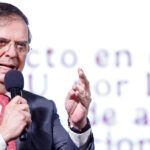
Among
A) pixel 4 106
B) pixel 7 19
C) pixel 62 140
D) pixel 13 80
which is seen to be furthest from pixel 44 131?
pixel 7 19

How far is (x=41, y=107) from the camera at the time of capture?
1.73m

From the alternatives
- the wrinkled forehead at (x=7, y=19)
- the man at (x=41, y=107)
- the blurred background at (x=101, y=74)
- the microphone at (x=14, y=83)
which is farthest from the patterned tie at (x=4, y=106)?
the blurred background at (x=101, y=74)

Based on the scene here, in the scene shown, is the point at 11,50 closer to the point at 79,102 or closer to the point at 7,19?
the point at 7,19

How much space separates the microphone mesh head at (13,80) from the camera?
52.7 inches

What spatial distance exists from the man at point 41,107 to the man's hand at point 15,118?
142mm

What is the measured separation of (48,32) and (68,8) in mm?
188

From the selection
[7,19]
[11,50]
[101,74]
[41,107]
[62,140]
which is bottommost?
[62,140]

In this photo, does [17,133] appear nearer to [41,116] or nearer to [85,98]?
[85,98]

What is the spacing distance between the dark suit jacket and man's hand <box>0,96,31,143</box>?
12.1 inches

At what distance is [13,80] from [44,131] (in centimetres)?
39

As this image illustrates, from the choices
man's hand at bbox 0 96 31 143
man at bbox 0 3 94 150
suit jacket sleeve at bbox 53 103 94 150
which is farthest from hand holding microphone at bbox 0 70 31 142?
suit jacket sleeve at bbox 53 103 94 150

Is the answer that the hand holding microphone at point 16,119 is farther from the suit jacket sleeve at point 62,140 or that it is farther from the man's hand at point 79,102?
the suit jacket sleeve at point 62,140

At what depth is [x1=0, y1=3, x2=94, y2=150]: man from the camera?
4.82ft

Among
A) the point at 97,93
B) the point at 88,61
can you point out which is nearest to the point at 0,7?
the point at 88,61
